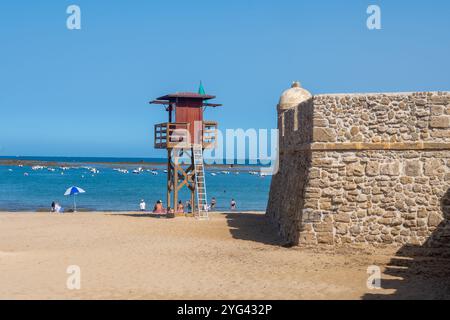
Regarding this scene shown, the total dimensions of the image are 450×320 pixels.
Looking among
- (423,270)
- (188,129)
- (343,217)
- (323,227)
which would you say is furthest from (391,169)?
(188,129)

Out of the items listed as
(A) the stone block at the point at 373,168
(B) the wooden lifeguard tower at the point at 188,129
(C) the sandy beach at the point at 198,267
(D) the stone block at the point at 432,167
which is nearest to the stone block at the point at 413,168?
(D) the stone block at the point at 432,167

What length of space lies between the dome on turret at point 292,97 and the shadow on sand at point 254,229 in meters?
4.60

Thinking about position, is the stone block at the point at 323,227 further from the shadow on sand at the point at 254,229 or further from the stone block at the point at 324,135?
the stone block at the point at 324,135

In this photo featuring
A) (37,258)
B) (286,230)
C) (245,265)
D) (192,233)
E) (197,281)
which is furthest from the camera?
(192,233)

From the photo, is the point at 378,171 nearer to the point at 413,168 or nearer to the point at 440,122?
the point at 413,168

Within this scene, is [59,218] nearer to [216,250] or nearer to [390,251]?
[216,250]

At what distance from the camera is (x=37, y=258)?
51.7ft

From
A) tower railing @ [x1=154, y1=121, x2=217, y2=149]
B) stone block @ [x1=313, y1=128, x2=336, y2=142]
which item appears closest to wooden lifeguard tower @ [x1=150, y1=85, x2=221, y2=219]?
tower railing @ [x1=154, y1=121, x2=217, y2=149]

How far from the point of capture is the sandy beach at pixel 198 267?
38.7ft

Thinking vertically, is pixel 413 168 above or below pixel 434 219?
above

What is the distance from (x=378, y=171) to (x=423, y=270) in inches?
129

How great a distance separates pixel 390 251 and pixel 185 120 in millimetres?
13172

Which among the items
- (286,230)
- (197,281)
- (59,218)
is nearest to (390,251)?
(286,230)

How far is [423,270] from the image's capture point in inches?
546
